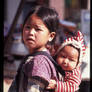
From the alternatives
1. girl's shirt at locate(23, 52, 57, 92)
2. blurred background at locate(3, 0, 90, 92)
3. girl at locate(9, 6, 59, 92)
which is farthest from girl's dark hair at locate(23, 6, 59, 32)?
blurred background at locate(3, 0, 90, 92)

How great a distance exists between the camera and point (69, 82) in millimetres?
1440

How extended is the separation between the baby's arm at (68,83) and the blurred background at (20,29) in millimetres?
322

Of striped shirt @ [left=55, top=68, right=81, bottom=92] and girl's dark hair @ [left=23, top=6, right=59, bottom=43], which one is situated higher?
girl's dark hair @ [left=23, top=6, right=59, bottom=43]

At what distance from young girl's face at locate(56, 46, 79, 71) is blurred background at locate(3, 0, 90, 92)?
35 centimetres

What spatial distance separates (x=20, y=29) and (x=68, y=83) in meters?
2.71

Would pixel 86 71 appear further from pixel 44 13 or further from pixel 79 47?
pixel 44 13

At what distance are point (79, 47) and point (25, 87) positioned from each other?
49 cm

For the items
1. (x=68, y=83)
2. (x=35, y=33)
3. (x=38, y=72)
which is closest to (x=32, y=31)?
(x=35, y=33)

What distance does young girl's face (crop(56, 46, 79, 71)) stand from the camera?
4.87 feet

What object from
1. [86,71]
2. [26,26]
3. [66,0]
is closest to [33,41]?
[26,26]

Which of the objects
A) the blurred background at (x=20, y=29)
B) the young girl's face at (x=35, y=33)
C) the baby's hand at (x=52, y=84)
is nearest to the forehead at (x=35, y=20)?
the young girl's face at (x=35, y=33)

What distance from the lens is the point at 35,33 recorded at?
1.45 meters

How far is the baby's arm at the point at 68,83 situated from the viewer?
1.41m

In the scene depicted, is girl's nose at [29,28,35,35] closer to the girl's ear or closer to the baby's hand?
the girl's ear
